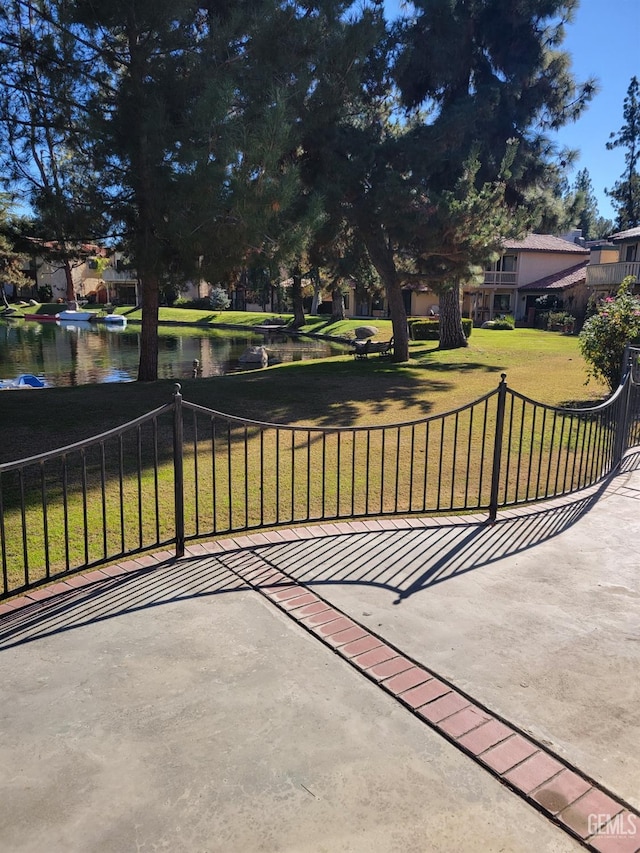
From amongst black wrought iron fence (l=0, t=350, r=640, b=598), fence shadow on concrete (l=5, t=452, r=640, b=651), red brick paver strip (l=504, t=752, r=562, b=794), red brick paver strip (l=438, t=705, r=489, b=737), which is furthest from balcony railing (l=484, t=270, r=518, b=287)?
red brick paver strip (l=504, t=752, r=562, b=794)

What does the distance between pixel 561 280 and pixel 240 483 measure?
131 feet

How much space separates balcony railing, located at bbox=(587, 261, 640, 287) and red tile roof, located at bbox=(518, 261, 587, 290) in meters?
4.14

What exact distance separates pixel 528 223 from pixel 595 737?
17359 mm

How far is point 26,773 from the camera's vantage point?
246 cm

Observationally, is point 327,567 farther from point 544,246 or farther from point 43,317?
point 43,317

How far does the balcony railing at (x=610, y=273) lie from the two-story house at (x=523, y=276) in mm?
7284

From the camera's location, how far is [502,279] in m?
43.8

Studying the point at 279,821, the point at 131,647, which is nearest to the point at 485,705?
the point at 279,821

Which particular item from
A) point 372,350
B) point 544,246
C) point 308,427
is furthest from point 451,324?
point 544,246

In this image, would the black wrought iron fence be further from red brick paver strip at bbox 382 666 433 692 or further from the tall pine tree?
the tall pine tree

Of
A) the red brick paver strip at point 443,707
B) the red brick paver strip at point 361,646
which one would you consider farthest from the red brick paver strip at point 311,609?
the red brick paver strip at point 443,707

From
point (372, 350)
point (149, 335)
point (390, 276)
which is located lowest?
point (372, 350)

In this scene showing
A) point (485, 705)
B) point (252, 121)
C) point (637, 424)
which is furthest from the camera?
point (252, 121)

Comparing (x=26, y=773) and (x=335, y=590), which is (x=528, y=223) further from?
(x=26, y=773)
